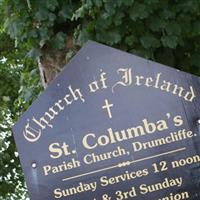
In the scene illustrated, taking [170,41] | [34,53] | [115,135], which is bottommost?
[115,135]

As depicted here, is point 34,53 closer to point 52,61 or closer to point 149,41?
point 52,61

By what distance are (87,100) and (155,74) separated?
332mm

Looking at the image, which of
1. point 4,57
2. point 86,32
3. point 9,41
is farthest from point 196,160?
point 4,57

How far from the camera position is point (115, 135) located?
2668 mm

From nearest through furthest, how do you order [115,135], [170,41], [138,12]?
[115,135] < [138,12] < [170,41]

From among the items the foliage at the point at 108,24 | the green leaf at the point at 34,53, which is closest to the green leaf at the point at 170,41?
the foliage at the point at 108,24

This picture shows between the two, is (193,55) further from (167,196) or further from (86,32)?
(167,196)

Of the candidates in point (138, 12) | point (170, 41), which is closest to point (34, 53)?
point (138, 12)

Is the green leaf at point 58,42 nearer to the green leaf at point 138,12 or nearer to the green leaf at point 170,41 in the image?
the green leaf at point 138,12

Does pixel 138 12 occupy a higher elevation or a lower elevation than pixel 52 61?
higher

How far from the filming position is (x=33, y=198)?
2684 mm

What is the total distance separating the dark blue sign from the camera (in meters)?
2.63

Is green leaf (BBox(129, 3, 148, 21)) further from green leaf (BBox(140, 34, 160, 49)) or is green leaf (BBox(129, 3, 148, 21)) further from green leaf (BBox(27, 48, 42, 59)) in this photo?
green leaf (BBox(27, 48, 42, 59))

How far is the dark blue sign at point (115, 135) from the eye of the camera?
8.64ft
